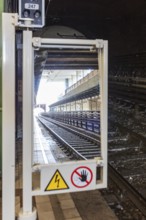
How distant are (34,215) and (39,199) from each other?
84cm

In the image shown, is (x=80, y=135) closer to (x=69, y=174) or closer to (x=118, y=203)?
(x=118, y=203)

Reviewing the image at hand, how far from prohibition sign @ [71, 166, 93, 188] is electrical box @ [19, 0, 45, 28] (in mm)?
667

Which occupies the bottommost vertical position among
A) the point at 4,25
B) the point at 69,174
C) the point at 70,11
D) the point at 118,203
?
the point at 118,203

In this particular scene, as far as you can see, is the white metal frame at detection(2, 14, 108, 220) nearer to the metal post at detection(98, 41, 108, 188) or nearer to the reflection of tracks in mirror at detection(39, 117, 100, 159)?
the metal post at detection(98, 41, 108, 188)

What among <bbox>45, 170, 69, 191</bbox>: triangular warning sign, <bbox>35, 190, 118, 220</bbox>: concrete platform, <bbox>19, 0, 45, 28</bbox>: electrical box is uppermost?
<bbox>19, 0, 45, 28</bbox>: electrical box

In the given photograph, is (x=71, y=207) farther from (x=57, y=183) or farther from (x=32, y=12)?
(x=32, y=12)

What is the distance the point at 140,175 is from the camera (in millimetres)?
3041

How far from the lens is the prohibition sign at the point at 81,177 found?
1.30 meters

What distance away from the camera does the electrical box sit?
115 centimetres

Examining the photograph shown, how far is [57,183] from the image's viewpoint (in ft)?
4.18

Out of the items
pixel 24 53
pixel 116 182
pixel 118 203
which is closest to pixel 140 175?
pixel 116 182

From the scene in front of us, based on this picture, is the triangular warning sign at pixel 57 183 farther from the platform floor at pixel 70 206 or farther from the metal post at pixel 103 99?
the platform floor at pixel 70 206

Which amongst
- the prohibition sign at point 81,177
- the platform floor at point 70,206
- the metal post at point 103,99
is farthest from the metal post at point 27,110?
the platform floor at point 70,206

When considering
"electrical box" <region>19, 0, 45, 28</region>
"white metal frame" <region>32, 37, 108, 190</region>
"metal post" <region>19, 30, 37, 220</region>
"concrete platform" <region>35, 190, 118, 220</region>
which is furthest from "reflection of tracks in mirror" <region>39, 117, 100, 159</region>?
"electrical box" <region>19, 0, 45, 28</region>
